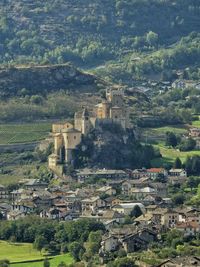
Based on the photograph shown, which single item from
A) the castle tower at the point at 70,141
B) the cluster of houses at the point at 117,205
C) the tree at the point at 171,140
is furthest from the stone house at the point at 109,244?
the tree at the point at 171,140

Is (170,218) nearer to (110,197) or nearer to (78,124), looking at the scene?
(110,197)

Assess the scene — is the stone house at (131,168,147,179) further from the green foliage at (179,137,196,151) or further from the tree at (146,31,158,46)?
the tree at (146,31,158,46)

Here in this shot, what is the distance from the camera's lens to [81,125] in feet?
318

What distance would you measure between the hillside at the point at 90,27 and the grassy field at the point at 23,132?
4862 cm

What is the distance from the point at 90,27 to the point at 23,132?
6776 centimetres

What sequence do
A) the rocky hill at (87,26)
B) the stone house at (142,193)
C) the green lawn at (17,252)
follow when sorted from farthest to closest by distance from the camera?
the rocky hill at (87,26)
the stone house at (142,193)
the green lawn at (17,252)

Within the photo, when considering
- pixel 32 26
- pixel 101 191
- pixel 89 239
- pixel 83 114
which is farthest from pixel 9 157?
pixel 32 26

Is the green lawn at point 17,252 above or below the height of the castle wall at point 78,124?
below

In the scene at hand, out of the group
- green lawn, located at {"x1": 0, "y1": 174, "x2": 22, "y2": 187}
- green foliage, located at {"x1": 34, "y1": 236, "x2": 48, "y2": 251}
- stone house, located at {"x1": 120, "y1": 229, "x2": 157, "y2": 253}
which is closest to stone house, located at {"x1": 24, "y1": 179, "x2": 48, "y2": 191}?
green lawn, located at {"x1": 0, "y1": 174, "x2": 22, "y2": 187}

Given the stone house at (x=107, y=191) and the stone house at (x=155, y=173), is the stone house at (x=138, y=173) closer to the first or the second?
the stone house at (x=155, y=173)

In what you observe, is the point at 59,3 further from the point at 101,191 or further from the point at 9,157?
the point at 101,191

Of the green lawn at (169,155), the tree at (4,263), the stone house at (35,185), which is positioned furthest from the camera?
the green lawn at (169,155)

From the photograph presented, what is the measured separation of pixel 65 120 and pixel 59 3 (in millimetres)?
67733

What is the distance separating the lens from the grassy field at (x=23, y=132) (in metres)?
102
